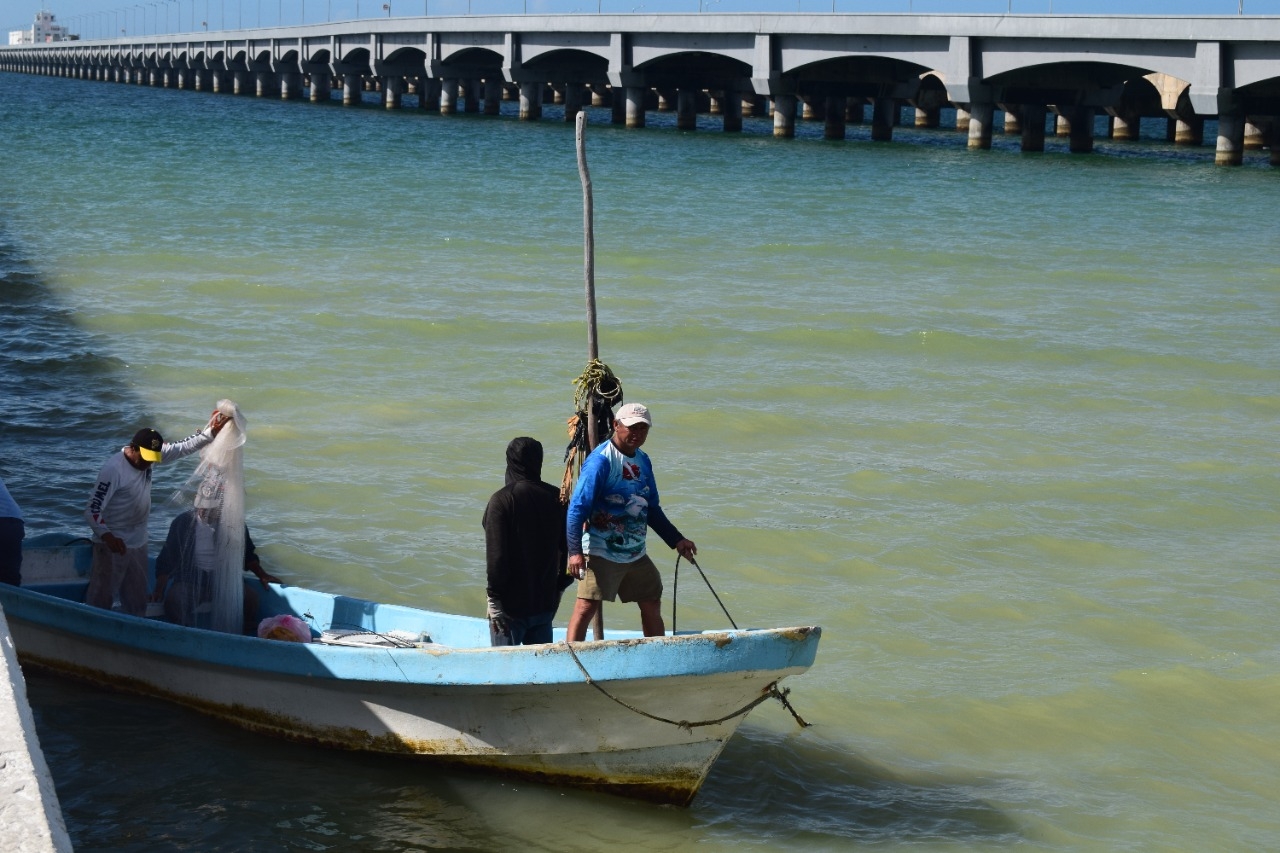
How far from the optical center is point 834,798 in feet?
27.7

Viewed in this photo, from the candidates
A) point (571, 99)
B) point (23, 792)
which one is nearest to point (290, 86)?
point (571, 99)

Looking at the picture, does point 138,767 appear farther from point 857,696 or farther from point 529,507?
point 857,696

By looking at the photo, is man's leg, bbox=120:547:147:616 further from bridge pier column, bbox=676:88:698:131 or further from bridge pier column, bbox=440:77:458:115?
bridge pier column, bbox=440:77:458:115

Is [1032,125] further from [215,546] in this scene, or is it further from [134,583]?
[215,546]

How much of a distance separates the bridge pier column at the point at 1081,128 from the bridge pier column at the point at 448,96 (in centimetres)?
3801

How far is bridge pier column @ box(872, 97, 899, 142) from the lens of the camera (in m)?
66.4

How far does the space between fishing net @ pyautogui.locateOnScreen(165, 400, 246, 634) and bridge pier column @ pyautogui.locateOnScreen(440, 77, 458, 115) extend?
262ft

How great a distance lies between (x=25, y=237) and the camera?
2877 cm

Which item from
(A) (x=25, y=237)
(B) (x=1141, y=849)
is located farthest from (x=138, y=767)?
(A) (x=25, y=237)

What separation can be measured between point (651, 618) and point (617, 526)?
0.59 m

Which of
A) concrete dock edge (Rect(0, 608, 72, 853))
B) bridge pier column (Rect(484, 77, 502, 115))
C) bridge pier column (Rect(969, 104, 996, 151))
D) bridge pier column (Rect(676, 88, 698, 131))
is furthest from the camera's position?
bridge pier column (Rect(484, 77, 502, 115))

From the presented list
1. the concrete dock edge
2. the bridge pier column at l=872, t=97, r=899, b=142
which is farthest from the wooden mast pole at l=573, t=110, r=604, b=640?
the bridge pier column at l=872, t=97, r=899, b=142

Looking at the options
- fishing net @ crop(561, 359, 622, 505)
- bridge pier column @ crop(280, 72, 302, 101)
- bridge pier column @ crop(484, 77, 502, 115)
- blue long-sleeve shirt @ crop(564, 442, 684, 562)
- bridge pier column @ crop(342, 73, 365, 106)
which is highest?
bridge pier column @ crop(280, 72, 302, 101)

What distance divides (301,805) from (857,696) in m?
3.52
